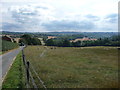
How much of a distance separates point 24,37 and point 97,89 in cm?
11692

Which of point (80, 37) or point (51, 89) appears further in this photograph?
point (80, 37)

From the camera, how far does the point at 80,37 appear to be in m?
119

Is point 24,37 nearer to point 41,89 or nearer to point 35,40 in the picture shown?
point 35,40

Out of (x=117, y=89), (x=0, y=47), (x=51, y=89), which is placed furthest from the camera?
(x=0, y=47)

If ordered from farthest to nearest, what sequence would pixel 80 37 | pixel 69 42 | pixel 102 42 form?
pixel 80 37 < pixel 69 42 < pixel 102 42

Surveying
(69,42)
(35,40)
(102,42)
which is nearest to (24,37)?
(35,40)

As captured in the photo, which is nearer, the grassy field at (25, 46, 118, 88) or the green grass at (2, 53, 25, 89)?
the grassy field at (25, 46, 118, 88)

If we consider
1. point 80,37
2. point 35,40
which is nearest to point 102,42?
point 80,37

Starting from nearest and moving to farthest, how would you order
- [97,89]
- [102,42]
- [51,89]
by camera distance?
[97,89] < [51,89] < [102,42]

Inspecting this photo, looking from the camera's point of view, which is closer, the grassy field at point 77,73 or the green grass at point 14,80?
the grassy field at point 77,73

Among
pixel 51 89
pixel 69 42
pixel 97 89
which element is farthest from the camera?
pixel 69 42

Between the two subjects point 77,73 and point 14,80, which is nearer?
Answer: point 14,80

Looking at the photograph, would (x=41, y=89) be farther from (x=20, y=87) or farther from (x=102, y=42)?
(x=102, y=42)

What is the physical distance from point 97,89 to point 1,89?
4013mm
